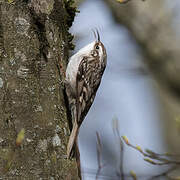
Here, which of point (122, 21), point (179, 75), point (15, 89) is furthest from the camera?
point (122, 21)

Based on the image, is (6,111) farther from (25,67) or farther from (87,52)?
(87,52)

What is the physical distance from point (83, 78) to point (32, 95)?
1.20 m

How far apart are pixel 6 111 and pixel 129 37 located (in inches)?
115

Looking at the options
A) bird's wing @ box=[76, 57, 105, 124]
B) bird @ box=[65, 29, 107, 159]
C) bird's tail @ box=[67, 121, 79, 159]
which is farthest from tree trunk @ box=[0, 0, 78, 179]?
bird's wing @ box=[76, 57, 105, 124]

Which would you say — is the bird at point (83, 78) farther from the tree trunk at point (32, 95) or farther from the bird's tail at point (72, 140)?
the tree trunk at point (32, 95)

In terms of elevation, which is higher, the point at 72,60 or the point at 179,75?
the point at 72,60

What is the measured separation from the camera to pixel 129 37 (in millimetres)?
Result: 4793

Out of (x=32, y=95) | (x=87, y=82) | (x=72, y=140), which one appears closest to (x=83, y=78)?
(x=87, y=82)

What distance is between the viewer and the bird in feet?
9.22

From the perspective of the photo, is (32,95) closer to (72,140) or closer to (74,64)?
(72,140)

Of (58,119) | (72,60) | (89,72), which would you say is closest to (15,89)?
(58,119)

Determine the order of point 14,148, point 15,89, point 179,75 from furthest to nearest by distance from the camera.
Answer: point 179,75 < point 15,89 < point 14,148

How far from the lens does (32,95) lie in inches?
86.3

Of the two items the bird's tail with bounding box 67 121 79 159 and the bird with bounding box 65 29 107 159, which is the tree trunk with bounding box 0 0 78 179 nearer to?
the bird's tail with bounding box 67 121 79 159
